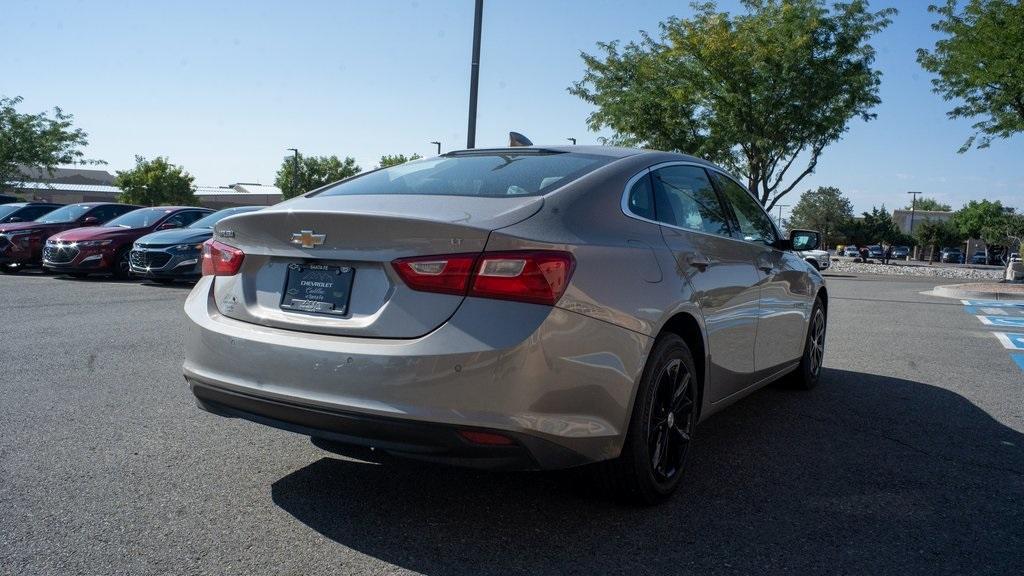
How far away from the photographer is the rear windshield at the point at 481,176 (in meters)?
3.49

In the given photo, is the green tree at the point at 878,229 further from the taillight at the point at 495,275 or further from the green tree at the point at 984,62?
the taillight at the point at 495,275

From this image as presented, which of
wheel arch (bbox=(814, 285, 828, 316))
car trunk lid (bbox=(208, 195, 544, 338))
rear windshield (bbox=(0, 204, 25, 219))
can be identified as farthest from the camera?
rear windshield (bbox=(0, 204, 25, 219))

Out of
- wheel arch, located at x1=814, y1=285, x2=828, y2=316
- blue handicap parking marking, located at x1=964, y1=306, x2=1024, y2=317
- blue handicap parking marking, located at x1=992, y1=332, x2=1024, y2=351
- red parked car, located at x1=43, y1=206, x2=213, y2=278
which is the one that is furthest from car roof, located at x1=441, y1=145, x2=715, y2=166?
red parked car, located at x1=43, y1=206, x2=213, y2=278

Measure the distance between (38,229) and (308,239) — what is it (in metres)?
16.9

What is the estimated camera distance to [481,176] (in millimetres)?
3732

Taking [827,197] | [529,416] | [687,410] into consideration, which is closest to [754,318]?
[687,410]

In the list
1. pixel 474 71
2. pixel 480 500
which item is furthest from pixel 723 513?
pixel 474 71

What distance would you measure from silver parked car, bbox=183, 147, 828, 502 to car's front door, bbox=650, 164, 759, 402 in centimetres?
3

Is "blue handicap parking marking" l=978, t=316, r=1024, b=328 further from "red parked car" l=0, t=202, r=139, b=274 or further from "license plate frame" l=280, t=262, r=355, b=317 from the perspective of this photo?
"red parked car" l=0, t=202, r=139, b=274

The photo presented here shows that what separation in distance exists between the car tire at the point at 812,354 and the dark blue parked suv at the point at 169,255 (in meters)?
10.2

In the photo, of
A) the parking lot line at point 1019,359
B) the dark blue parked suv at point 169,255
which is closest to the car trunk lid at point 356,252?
the parking lot line at point 1019,359

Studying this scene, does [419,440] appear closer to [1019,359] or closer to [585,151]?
[585,151]

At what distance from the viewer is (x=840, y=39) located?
2491 cm

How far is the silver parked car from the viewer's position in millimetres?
2812
